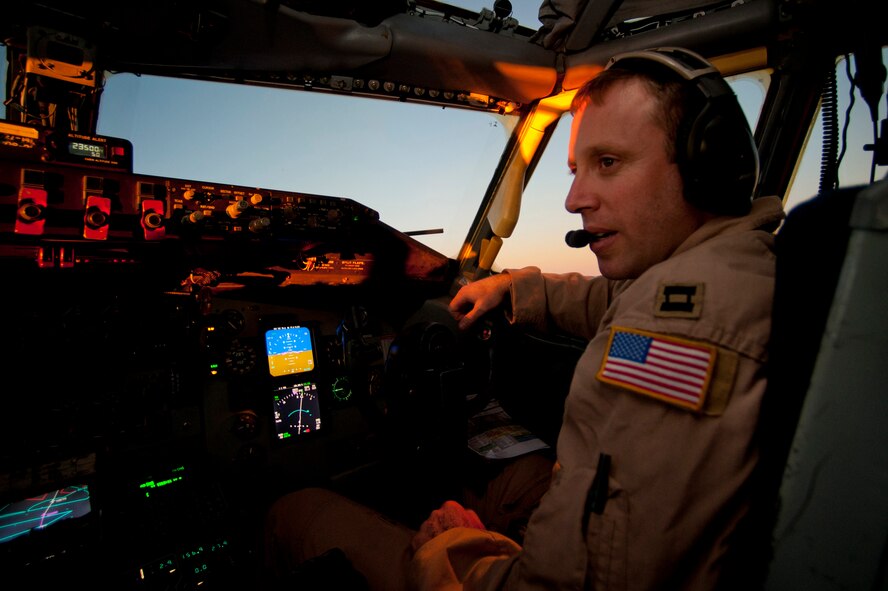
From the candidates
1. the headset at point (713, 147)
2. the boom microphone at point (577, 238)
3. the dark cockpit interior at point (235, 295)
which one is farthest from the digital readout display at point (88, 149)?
the headset at point (713, 147)

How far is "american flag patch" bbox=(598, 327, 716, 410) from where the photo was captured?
56 cm

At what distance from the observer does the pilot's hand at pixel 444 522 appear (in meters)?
1.04

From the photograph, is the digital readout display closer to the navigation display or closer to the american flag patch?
the navigation display

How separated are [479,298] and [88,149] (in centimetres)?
140

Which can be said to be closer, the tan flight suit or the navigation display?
the tan flight suit

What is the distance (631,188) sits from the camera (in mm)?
861

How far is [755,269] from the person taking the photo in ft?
2.10

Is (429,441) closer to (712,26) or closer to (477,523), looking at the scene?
(477,523)

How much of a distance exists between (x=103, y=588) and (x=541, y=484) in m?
1.41

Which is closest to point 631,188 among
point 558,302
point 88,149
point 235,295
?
point 558,302

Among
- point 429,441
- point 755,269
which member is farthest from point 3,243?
point 755,269

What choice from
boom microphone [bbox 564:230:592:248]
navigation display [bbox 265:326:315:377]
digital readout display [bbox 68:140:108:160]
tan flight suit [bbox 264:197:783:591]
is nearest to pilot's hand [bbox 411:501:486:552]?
tan flight suit [bbox 264:197:783:591]

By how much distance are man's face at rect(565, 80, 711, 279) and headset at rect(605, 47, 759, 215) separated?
0.12 feet

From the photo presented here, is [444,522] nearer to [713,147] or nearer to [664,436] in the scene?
[664,436]
